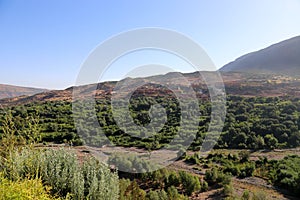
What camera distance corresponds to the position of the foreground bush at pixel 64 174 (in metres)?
4.06

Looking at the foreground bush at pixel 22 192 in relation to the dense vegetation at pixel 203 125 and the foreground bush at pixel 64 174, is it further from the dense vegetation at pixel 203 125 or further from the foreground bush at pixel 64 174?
the dense vegetation at pixel 203 125

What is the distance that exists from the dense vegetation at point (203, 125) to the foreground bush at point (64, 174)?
14.7m

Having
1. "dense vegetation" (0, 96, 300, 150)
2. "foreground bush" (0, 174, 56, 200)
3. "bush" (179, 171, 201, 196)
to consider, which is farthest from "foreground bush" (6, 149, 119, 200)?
"dense vegetation" (0, 96, 300, 150)

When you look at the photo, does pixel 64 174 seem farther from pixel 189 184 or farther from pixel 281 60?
pixel 281 60

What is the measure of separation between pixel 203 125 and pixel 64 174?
2486cm

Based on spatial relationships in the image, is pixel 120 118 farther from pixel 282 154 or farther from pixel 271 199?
pixel 271 199

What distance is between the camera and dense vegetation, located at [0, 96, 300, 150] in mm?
22484

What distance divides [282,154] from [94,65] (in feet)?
55.0

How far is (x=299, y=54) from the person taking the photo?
284 ft

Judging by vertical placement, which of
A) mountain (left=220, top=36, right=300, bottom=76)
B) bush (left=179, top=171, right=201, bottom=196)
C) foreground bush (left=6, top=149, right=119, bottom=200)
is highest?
mountain (left=220, top=36, right=300, bottom=76)

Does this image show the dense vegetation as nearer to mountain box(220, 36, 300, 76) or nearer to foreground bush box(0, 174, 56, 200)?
foreground bush box(0, 174, 56, 200)

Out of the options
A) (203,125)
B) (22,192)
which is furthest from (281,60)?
(22,192)

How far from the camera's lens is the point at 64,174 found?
4.12 metres

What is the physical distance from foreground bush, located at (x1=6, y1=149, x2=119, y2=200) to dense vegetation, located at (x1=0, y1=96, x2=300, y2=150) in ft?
48.4
